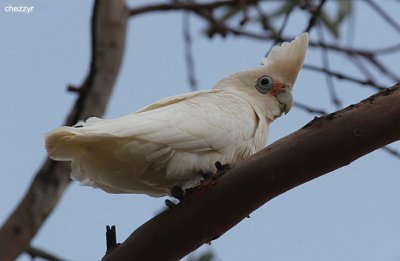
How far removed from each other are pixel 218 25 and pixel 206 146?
2.13m

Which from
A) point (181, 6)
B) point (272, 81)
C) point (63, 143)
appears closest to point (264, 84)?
point (272, 81)

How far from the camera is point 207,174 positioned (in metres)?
3.06

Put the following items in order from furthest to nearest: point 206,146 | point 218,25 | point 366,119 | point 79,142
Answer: point 218,25 < point 206,146 < point 79,142 < point 366,119

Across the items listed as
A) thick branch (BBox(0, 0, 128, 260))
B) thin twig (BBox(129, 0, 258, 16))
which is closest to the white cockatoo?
thick branch (BBox(0, 0, 128, 260))

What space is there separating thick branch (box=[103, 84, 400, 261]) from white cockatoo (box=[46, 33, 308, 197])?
1.29 ft

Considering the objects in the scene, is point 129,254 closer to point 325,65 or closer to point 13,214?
point 13,214

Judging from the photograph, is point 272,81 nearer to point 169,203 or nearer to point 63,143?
point 169,203

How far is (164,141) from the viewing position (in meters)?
2.91

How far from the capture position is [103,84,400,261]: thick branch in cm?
237

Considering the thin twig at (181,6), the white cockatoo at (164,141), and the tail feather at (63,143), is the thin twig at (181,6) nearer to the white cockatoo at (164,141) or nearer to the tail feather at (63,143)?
the white cockatoo at (164,141)

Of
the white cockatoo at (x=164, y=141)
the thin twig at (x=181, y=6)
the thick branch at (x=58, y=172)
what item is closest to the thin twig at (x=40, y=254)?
the thick branch at (x=58, y=172)

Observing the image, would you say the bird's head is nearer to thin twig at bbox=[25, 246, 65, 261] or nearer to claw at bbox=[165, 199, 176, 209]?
claw at bbox=[165, 199, 176, 209]

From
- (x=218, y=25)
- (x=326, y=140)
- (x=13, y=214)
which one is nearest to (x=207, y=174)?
(x=326, y=140)

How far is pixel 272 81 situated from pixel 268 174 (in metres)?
1.36
